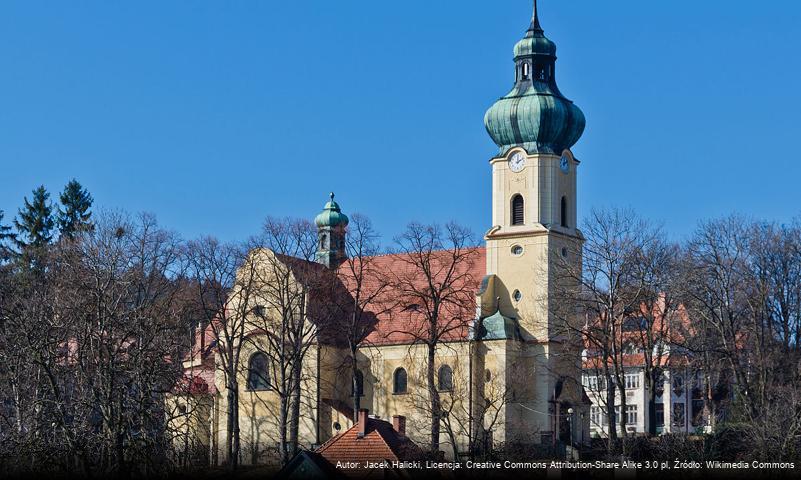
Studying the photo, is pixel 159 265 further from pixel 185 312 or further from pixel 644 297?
pixel 644 297

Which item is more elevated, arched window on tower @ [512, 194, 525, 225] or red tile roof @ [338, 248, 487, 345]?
arched window on tower @ [512, 194, 525, 225]

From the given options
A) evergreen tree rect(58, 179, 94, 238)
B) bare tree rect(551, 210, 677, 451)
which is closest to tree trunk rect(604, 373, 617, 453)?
bare tree rect(551, 210, 677, 451)

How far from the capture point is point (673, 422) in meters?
82.1

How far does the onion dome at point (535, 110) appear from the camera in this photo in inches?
2832

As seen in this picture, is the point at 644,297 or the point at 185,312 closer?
the point at 644,297

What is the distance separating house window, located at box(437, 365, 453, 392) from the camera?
7062cm

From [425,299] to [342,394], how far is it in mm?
7287

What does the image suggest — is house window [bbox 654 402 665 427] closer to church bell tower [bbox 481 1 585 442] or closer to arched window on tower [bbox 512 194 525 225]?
church bell tower [bbox 481 1 585 442]

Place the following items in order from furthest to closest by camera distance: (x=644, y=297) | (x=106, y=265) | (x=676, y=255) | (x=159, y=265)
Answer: (x=159, y=265) < (x=676, y=255) < (x=644, y=297) < (x=106, y=265)

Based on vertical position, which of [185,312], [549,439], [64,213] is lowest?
[549,439]

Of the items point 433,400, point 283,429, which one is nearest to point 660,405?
point 433,400

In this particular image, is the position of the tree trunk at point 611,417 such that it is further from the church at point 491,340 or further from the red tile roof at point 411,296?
the red tile roof at point 411,296

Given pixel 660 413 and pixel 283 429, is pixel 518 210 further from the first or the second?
pixel 660 413

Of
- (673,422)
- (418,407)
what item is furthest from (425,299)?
(673,422)
